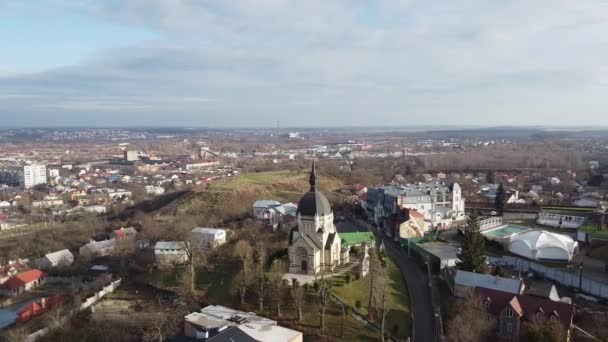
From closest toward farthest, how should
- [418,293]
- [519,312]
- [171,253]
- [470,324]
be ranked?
[470,324]
[519,312]
[418,293]
[171,253]

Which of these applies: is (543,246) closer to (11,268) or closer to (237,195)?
(237,195)

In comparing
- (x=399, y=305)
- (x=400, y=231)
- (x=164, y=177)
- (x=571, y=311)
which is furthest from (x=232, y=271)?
(x=164, y=177)

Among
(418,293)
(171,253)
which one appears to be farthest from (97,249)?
(418,293)

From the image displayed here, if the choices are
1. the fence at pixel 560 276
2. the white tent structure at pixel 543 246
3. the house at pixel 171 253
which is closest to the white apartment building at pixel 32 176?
the house at pixel 171 253

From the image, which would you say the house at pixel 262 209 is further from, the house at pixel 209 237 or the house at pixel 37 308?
the house at pixel 37 308

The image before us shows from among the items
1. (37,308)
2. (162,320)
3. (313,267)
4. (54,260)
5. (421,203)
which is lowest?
(37,308)

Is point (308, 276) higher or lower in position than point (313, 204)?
lower
